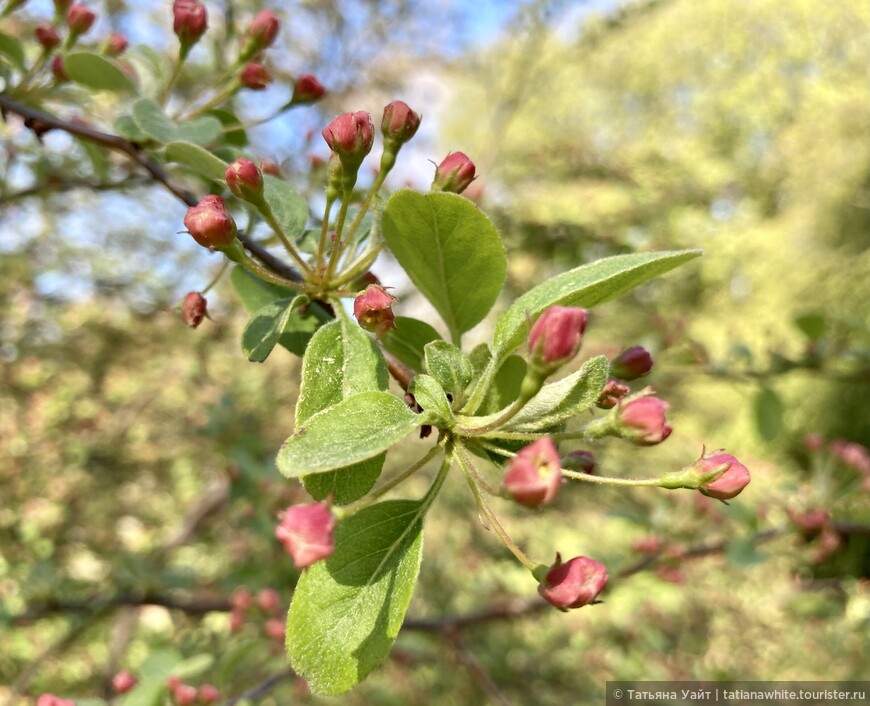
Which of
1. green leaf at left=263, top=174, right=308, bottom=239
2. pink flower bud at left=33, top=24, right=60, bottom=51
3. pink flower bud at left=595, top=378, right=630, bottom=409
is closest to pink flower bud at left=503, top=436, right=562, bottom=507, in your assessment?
pink flower bud at left=595, top=378, right=630, bottom=409

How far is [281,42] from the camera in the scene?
4312 millimetres

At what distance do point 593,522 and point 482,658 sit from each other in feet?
10.5

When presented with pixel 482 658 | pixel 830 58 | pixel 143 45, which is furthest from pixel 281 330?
pixel 830 58

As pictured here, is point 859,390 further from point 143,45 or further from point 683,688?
point 143,45

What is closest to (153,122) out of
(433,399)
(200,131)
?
(200,131)

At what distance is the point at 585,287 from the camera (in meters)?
0.66

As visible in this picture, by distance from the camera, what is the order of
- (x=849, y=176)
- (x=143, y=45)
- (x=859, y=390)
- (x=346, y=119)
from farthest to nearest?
(x=849, y=176) < (x=859, y=390) < (x=143, y=45) < (x=346, y=119)

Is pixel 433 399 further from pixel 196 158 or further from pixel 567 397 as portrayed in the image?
pixel 196 158

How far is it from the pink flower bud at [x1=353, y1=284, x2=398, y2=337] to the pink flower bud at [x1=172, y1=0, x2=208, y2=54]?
0.71m

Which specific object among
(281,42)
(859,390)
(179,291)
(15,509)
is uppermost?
(281,42)

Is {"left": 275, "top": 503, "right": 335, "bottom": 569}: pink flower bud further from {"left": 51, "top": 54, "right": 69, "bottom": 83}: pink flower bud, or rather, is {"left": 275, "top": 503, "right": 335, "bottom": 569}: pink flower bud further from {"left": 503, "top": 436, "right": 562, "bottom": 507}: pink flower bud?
{"left": 51, "top": 54, "right": 69, "bottom": 83}: pink flower bud

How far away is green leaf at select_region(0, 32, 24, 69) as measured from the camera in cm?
115

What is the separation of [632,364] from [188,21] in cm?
92

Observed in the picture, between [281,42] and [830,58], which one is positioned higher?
[281,42]
